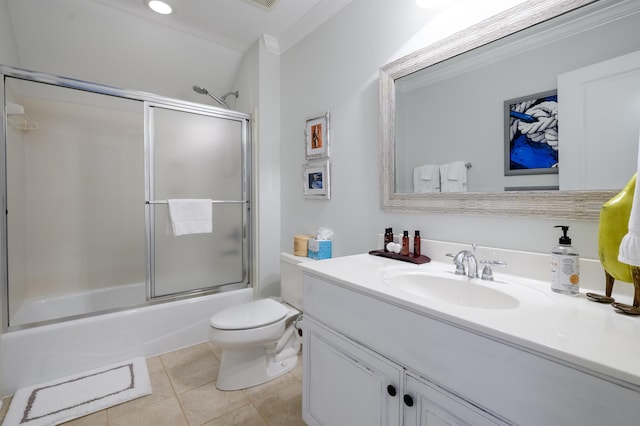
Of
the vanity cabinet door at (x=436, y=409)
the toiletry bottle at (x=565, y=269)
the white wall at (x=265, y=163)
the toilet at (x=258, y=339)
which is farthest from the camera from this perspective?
the white wall at (x=265, y=163)

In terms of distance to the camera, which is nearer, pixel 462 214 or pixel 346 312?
pixel 346 312

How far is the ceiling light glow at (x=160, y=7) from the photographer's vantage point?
1.99 metres

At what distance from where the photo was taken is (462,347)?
0.72 meters

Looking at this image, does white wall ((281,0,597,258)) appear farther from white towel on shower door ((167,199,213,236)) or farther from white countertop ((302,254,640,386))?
white towel on shower door ((167,199,213,236))

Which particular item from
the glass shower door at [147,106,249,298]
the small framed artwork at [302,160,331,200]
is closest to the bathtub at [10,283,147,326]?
the glass shower door at [147,106,249,298]

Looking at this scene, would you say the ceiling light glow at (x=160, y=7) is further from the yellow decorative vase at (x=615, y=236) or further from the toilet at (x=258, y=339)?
the yellow decorative vase at (x=615, y=236)

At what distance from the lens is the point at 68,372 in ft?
5.74

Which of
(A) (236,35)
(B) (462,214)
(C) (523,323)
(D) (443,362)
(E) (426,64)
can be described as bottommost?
(D) (443,362)

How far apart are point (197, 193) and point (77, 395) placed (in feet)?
4.46

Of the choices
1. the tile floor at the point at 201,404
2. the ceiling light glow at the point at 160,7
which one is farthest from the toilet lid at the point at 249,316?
the ceiling light glow at the point at 160,7

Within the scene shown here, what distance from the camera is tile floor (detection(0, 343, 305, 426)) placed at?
142cm

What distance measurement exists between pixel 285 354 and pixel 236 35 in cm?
242

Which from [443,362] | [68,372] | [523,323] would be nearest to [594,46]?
[523,323]

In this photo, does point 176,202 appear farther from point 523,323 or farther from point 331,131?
point 523,323
